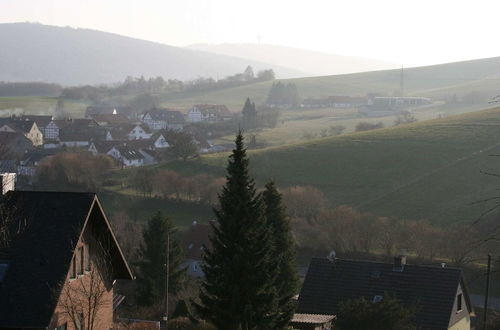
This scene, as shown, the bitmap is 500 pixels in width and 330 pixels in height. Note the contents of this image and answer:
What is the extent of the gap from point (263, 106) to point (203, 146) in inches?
2032

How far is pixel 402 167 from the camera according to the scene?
74.0 metres

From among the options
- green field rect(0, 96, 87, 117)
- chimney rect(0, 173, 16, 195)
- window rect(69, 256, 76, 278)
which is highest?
chimney rect(0, 173, 16, 195)

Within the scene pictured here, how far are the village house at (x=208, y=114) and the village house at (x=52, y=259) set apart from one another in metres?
115

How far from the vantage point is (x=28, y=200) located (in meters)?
19.6

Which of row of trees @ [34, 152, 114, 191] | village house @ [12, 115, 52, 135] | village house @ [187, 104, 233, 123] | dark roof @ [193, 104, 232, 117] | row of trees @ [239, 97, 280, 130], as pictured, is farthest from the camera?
dark roof @ [193, 104, 232, 117]

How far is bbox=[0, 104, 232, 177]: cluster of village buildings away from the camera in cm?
9244

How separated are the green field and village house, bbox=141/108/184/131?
1947 centimetres

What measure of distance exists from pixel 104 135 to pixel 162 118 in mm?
22994

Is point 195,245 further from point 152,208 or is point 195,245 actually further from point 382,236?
point 152,208

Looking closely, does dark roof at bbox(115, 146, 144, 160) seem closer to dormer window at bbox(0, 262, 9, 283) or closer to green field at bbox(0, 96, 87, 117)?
green field at bbox(0, 96, 87, 117)

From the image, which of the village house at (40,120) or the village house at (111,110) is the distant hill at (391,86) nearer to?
the village house at (111,110)

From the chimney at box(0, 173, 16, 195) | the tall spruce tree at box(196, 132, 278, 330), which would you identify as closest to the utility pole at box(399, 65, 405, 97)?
the tall spruce tree at box(196, 132, 278, 330)

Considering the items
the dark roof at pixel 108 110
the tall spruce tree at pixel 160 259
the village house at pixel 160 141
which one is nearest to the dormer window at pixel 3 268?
the tall spruce tree at pixel 160 259

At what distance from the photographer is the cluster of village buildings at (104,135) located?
92438 mm
